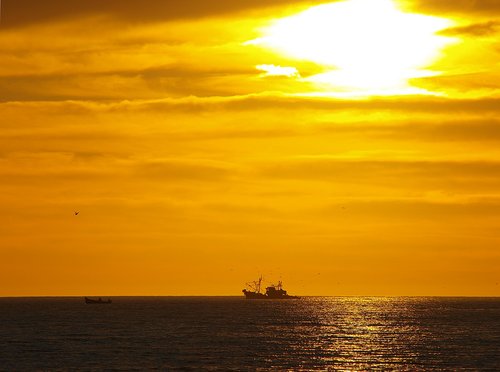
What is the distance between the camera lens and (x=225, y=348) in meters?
181

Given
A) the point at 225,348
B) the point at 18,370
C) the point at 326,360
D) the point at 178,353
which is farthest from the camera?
the point at 225,348

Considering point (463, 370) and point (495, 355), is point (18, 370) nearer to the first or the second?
point (463, 370)

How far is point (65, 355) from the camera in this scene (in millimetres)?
163750

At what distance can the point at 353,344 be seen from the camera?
632 ft

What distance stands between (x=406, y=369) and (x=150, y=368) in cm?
3805

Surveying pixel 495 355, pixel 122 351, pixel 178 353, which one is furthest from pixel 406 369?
pixel 122 351

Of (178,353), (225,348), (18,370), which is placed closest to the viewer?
(18,370)

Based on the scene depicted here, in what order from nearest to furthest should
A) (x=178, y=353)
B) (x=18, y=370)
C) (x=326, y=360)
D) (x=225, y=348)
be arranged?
(x=18, y=370) → (x=326, y=360) → (x=178, y=353) → (x=225, y=348)

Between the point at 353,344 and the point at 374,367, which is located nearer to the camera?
the point at 374,367

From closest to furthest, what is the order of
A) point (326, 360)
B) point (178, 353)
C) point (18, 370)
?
point (18, 370) < point (326, 360) < point (178, 353)

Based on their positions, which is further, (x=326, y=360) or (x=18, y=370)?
(x=326, y=360)

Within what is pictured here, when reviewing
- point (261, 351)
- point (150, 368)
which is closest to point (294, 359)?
point (261, 351)

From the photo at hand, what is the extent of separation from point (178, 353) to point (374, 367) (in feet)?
128

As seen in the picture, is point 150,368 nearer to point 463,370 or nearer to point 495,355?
point 463,370
